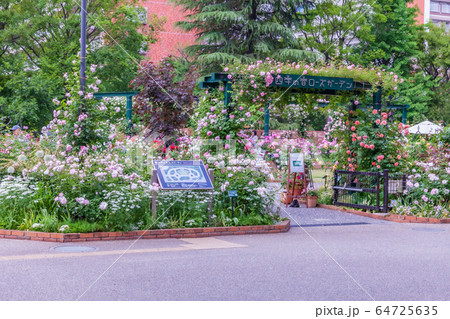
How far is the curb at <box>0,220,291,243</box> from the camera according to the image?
9.77 meters

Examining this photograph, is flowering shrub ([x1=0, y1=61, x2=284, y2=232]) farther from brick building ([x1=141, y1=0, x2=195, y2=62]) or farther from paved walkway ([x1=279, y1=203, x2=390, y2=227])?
brick building ([x1=141, y1=0, x2=195, y2=62])

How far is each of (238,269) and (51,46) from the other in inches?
1139

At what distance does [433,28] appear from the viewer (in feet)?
156

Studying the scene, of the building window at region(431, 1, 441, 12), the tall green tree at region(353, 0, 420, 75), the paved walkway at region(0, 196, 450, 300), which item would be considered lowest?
the paved walkway at region(0, 196, 450, 300)

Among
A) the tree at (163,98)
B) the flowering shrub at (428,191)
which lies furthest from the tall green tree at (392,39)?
the flowering shrub at (428,191)

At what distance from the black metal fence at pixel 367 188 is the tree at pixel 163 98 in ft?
20.0

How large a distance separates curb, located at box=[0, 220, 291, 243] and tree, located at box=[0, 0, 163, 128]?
18.8 meters

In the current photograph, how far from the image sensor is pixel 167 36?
170 feet

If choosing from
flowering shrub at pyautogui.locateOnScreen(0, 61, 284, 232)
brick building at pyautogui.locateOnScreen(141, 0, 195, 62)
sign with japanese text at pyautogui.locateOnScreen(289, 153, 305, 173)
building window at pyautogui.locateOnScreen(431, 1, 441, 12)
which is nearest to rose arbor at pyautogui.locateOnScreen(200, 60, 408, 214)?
sign with japanese text at pyautogui.locateOnScreen(289, 153, 305, 173)

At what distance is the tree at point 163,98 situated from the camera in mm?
19562

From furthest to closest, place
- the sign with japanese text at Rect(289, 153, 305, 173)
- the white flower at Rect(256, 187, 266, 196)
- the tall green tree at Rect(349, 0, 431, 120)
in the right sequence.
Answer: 1. the tall green tree at Rect(349, 0, 431, 120)
2. the sign with japanese text at Rect(289, 153, 305, 173)
3. the white flower at Rect(256, 187, 266, 196)

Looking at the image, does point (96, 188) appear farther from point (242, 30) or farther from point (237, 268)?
point (242, 30)

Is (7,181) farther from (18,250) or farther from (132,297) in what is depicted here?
(132,297)

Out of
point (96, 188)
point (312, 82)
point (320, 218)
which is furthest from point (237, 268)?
point (312, 82)
